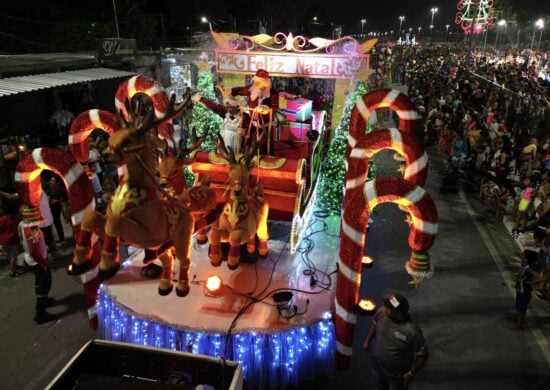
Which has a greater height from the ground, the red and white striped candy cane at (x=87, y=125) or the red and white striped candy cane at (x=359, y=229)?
the red and white striped candy cane at (x=87, y=125)

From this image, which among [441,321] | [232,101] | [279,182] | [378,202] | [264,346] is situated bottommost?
[441,321]

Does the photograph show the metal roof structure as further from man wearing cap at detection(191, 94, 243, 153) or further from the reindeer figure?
the reindeer figure

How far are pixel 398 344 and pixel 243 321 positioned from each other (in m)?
1.95

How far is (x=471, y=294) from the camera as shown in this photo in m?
7.04

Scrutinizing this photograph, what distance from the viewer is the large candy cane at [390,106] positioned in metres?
5.33

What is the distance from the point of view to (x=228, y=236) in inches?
211

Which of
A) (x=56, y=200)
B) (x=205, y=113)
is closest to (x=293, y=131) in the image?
(x=205, y=113)

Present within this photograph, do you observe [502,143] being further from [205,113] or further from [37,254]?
[37,254]

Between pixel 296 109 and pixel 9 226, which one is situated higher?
pixel 296 109

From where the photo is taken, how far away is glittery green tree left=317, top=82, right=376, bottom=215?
8625 mm

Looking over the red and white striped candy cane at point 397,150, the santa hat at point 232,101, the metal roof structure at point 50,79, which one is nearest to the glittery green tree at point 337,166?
the santa hat at point 232,101

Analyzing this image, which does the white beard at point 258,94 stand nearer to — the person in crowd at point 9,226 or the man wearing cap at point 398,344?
the man wearing cap at point 398,344

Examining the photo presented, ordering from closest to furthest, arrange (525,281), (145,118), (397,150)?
(145,118)
(397,150)
(525,281)

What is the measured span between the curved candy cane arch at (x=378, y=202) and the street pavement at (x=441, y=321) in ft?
4.01
